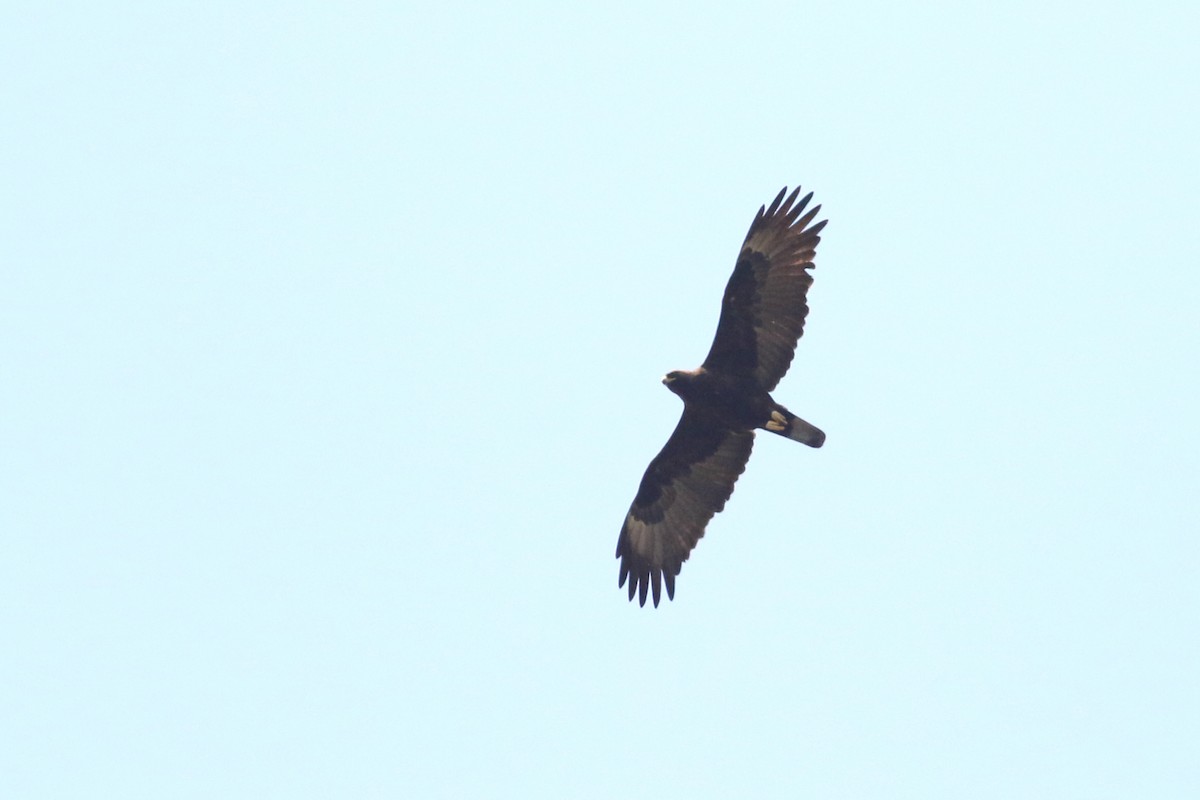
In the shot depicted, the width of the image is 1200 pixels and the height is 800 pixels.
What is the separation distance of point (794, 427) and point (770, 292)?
5.32 ft

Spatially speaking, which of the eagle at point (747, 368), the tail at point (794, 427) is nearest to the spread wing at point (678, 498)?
the eagle at point (747, 368)

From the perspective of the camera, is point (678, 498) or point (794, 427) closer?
point (794, 427)

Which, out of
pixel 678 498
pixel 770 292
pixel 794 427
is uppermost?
pixel 770 292

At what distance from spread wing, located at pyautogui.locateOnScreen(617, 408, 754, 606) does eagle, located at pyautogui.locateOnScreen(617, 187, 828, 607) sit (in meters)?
0.01

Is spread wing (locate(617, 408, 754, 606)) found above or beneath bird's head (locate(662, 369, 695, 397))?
beneath

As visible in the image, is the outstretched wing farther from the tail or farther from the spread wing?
the spread wing

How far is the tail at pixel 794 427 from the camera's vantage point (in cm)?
1861

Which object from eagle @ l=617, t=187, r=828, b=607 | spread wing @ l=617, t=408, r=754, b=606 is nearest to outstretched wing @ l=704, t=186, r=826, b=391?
eagle @ l=617, t=187, r=828, b=607

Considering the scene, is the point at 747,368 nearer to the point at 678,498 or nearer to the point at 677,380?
the point at 677,380

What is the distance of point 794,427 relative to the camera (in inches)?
735

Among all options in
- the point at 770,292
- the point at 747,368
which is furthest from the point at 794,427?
the point at 770,292

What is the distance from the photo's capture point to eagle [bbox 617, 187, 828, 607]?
725 inches

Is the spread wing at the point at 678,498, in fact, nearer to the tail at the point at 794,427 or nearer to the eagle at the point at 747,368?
the eagle at the point at 747,368

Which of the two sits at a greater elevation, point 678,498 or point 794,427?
point 794,427
